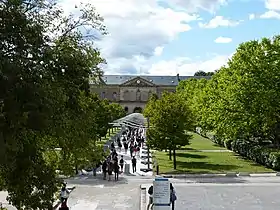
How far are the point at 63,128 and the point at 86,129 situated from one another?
149 centimetres

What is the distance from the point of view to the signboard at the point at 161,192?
18.3m

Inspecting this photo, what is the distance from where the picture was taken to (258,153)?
38.8 m

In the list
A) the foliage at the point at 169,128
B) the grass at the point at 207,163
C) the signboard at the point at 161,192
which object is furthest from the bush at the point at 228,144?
the signboard at the point at 161,192

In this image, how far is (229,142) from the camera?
5184 cm

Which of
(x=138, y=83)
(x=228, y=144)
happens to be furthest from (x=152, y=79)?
(x=228, y=144)

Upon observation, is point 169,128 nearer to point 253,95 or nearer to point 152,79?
point 253,95

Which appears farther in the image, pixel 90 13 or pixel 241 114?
pixel 241 114

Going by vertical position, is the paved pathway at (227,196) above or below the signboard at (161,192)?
below

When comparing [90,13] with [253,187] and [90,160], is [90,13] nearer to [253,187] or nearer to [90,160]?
[90,160]

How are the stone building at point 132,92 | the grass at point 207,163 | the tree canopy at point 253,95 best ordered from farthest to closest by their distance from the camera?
1. the stone building at point 132,92
2. the tree canopy at point 253,95
3. the grass at point 207,163

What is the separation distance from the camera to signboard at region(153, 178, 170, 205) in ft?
60.0

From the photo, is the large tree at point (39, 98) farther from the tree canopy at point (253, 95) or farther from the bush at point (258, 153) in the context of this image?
the tree canopy at point (253, 95)

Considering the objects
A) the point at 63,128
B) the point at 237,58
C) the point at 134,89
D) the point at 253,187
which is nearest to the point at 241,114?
the point at 237,58

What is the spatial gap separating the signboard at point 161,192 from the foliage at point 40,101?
4117 millimetres
